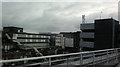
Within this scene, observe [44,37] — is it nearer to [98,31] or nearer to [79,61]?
[98,31]

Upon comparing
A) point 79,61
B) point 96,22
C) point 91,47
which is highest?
point 96,22

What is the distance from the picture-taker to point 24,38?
156ft

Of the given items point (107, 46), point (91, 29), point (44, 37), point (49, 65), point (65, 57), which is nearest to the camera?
point (49, 65)

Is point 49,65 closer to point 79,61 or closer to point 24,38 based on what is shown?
point 79,61

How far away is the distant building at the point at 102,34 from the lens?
28.6 metres

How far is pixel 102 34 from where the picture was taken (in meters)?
30.2

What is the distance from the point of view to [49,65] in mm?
4312

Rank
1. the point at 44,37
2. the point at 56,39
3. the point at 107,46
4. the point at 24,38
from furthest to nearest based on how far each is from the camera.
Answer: the point at 56,39 → the point at 44,37 → the point at 24,38 → the point at 107,46

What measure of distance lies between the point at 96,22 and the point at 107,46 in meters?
5.35

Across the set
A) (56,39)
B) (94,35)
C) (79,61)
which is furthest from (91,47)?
(56,39)

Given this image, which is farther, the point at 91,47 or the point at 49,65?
the point at 91,47

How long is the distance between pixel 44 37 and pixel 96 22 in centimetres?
3020

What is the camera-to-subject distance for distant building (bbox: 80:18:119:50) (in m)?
28.6

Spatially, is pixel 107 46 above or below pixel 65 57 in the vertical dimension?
below
